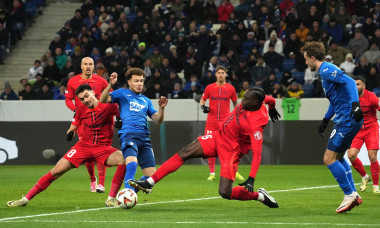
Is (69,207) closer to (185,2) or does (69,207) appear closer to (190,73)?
(190,73)

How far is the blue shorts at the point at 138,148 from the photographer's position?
1138cm

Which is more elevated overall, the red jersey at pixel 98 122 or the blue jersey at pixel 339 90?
the blue jersey at pixel 339 90

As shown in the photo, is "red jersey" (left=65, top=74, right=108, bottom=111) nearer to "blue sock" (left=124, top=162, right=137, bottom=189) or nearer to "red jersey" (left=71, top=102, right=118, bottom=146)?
"red jersey" (left=71, top=102, right=118, bottom=146)

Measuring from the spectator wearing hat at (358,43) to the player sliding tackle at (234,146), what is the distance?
1442 centimetres

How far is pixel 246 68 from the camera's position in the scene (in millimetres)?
24609

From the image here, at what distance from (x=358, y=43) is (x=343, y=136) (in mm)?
14581

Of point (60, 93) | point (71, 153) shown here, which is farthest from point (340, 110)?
point (60, 93)

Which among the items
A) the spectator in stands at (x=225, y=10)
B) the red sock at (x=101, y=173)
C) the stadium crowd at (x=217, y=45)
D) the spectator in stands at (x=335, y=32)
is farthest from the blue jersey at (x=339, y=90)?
the spectator in stands at (x=225, y=10)

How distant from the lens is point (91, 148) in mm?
11773

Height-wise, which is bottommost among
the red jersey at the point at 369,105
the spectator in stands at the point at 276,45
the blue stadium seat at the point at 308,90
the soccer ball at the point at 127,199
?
the blue stadium seat at the point at 308,90

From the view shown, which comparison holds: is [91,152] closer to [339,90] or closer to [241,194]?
[241,194]

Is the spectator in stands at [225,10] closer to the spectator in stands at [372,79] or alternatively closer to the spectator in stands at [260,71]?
the spectator in stands at [260,71]

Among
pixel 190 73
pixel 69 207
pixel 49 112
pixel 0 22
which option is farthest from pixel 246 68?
pixel 69 207

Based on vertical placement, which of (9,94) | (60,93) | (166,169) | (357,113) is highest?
(357,113)
